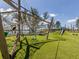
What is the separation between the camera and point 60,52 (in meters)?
6.16

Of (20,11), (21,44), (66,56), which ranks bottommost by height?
(66,56)

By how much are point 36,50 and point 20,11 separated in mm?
1519

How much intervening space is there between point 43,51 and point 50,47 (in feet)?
1.84

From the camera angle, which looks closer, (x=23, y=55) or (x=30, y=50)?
(x=23, y=55)

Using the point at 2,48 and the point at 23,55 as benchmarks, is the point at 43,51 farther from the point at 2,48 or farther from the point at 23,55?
the point at 2,48

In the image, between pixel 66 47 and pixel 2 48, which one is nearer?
pixel 2 48

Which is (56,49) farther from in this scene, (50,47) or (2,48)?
(2,48)

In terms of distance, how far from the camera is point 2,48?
2.98 meters

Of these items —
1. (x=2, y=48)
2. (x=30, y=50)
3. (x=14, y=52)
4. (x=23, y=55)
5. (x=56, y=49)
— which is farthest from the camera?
(x=56, y=49)

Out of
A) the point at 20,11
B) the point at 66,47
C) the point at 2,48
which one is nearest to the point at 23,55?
the point at 20,11

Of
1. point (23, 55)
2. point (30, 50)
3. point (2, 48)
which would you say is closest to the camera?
point (2, 48)

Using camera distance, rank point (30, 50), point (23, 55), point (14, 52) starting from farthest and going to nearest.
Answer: point (30, 50) → point (23, 55) → point (14, 52)

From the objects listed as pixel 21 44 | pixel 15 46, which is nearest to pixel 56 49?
pixel 21 44

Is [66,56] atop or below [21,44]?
below
